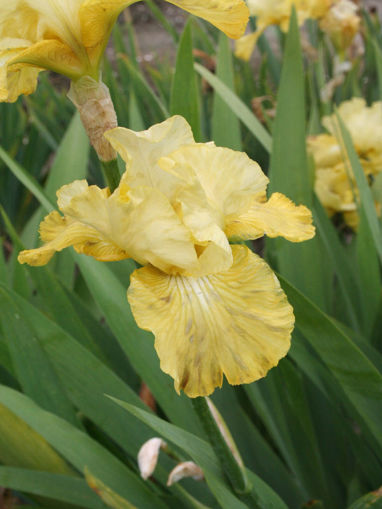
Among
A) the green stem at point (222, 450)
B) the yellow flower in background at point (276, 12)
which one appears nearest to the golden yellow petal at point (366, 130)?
the yellow flower in background at point (276, 12)

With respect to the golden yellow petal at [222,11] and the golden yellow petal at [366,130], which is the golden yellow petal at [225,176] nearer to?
the golden yellow petal at [222,11]

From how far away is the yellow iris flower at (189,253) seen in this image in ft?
1.37

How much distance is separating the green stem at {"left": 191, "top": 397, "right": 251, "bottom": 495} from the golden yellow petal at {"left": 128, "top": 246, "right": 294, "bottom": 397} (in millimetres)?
88

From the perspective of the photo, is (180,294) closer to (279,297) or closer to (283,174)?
(279,297)

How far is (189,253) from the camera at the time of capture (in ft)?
1.40

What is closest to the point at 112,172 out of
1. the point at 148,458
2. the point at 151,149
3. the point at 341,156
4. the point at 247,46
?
the point at 151,149

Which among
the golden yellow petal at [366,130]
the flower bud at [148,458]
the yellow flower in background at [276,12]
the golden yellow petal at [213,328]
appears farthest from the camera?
the yellow flower in background at [276,12]

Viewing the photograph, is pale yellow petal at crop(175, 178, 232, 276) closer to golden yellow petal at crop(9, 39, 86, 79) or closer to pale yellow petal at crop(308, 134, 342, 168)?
golden yellow petal at crop(9, 39, 86, 79)

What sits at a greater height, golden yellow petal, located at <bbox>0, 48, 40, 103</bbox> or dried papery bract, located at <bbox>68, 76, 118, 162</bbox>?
golden yellow petal, located at <bbox>0, 48, 40, 103</bbox>

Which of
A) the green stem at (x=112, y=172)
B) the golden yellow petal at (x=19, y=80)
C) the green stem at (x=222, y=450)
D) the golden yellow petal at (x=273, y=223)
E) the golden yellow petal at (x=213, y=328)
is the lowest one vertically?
the green stem at (x=222, y=450)

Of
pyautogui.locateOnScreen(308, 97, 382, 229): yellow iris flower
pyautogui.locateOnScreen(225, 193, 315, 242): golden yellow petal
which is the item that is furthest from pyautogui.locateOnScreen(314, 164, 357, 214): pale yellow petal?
pyautogui.locateOnScreen(225, 193, 315, 242): golden yellow petal

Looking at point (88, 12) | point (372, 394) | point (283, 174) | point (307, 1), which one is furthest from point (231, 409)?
point (307, 1)

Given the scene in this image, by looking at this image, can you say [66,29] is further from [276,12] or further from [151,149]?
[276,12]

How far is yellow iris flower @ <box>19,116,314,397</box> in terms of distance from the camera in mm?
417
